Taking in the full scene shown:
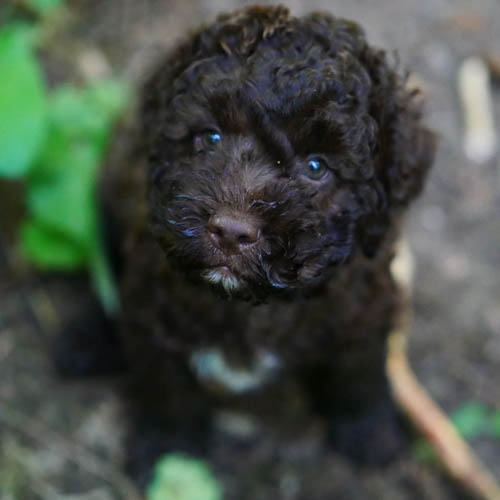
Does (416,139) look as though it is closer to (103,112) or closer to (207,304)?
(207,304)

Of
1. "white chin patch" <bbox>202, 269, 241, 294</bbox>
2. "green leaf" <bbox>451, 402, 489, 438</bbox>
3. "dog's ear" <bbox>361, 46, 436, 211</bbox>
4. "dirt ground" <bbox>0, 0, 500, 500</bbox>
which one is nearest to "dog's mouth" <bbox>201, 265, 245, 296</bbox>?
"white chin patch" <bbox>202, 269, 241, 294</bbox>

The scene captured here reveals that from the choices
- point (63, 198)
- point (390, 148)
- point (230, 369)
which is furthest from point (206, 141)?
point (63, 198)

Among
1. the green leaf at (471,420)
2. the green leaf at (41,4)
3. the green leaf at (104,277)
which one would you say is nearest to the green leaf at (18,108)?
the green leaf at (41,4)

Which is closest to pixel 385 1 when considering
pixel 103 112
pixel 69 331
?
pixel 103 112

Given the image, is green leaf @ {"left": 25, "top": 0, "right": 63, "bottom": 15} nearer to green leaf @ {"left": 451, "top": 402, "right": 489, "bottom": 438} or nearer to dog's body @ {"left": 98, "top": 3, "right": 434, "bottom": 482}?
dog's body @ {"left": 98, "top": 3, "right": 434, "bottom": 482}

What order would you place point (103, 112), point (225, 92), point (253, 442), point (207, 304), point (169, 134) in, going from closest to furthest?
1. point (225, 92)
2. point (169, 134)
3. point (207, 304)
4. point (253, 442)
5. point (103, 112)

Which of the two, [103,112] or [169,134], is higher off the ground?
[103,112]

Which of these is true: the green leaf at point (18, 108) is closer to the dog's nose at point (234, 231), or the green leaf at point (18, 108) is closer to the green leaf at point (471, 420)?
the dog's nose at point (234, 231)
